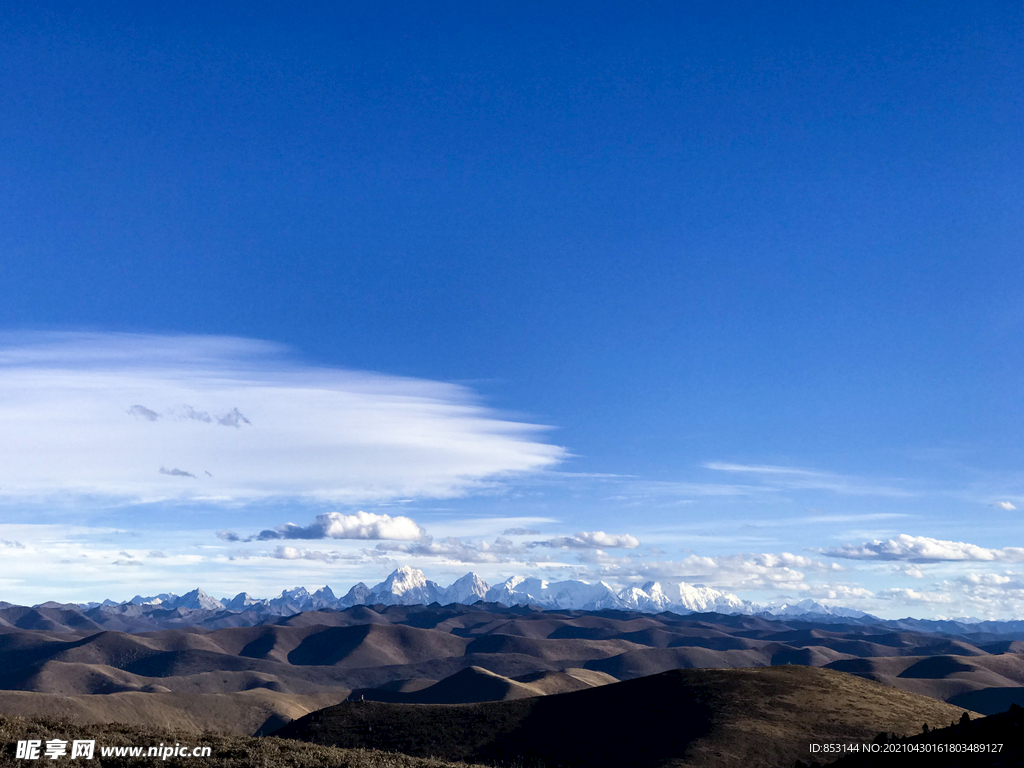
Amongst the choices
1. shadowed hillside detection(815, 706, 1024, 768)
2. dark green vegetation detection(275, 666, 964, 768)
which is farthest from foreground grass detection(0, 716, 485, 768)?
dark green vegetation detection(275, 666, 964, 768)

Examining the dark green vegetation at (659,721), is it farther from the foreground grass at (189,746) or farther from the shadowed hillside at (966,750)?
the foreground grass at (189,746)

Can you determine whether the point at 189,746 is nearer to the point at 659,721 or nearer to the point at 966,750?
the point at 966,750

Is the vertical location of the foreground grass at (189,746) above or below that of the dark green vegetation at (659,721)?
above

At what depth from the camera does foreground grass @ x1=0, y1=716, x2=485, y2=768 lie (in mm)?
27438

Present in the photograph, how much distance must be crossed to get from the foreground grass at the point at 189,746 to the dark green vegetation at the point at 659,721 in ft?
141

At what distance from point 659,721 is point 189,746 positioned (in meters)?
58.9

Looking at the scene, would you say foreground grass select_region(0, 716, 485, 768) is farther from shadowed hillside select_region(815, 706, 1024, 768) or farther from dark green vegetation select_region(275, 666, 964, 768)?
dark green vegetation select_region(275, 666, 964, 768)

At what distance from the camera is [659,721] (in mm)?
79625

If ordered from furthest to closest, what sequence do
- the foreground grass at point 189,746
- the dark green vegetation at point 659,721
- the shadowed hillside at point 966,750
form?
1. the dark green vegetation at point 659,721
2. the shadowed hillside at point 966,750
3. the foreground grass at point 189,746

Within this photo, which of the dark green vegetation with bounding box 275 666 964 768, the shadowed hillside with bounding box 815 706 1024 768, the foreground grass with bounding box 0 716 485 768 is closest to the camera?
the foreground grass with bounding box 0 716 485 768

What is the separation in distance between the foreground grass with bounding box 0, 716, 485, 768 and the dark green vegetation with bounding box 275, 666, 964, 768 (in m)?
42.9

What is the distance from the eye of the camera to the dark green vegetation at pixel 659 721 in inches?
2783

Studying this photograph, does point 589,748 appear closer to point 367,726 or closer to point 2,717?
point 367,726

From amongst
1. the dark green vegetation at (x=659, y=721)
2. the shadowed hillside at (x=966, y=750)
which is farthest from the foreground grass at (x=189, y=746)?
the dark green vegetation at (x=659, y=721)
